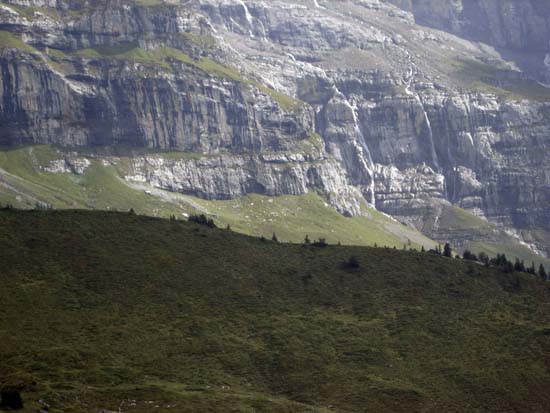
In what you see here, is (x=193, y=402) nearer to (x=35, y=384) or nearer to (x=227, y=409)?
(x=227, y=409)

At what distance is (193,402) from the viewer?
199875mm

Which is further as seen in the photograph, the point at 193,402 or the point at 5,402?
the point at 193,402

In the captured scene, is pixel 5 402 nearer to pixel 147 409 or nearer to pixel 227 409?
pixel 147 409

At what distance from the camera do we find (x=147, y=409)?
193250mm

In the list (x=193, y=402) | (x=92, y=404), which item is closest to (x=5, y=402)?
(x=92, y=404)

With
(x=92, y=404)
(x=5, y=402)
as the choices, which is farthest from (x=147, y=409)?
(x=5, y=402)

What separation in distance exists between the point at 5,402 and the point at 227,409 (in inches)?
1418

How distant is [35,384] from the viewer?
198 meters

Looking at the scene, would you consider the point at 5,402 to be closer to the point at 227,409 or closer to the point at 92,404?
the point at 92,404

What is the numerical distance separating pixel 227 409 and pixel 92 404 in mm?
21726

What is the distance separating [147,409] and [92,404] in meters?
8.54

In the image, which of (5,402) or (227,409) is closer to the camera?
(5,402)

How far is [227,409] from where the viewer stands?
19838cm

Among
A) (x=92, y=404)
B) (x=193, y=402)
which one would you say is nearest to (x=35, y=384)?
(x=92, y=404)
